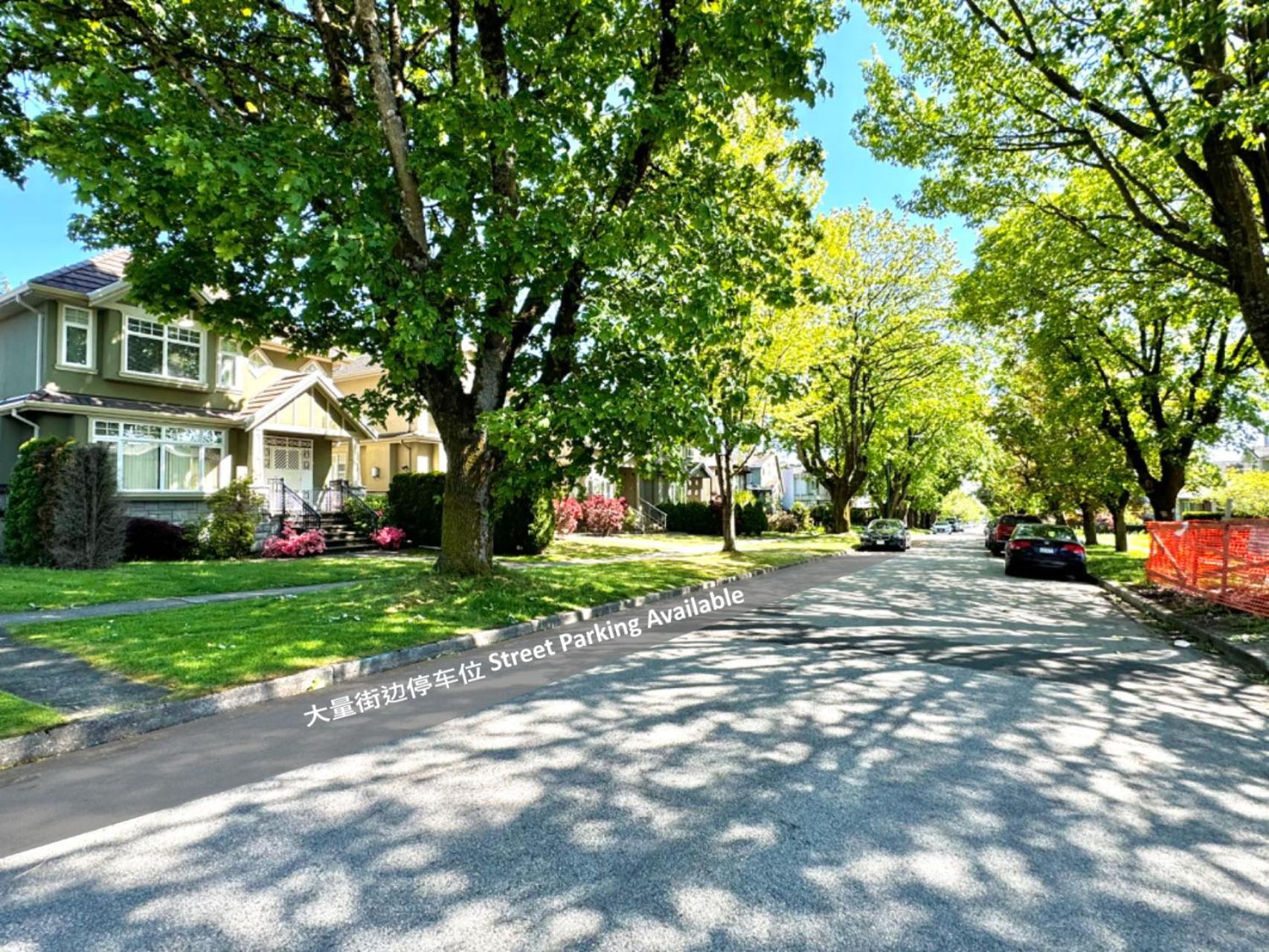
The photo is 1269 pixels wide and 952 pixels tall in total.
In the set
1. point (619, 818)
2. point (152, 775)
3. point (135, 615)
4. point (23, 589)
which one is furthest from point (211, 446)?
point (619, 818)

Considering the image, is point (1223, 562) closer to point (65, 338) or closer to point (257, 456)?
point (257, 456)

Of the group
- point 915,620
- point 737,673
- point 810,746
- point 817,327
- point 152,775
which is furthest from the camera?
point 817,327

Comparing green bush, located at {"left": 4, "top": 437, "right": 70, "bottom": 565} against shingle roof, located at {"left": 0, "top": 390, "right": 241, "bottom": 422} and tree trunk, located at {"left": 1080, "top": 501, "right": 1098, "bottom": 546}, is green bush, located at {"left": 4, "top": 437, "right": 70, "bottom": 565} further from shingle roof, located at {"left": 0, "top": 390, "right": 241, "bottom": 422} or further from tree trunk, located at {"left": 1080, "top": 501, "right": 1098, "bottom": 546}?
tree trunk, located at {"left": 1080, "top": 501, "right": 1098, "bottom": 546}

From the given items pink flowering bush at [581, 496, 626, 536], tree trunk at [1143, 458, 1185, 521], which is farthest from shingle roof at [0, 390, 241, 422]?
tree trunk at [1143, 458, 1185, 521]

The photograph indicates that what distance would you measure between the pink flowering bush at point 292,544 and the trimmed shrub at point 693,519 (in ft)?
69.2

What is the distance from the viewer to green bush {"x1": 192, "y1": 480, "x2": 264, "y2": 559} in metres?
17.1

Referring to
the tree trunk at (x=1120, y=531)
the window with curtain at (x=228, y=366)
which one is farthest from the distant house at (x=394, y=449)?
the tree trunk at (x=1120, y=531)

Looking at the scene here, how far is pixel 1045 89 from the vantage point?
11672 millimetres

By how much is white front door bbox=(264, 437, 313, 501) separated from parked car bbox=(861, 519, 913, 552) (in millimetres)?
23197

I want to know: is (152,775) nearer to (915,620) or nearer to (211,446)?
(915,620)

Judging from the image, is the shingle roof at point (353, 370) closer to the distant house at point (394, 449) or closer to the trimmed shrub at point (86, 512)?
the distant house at point (394, 449)

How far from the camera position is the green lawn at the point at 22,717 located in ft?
15.5

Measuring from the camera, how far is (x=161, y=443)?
63.0ft

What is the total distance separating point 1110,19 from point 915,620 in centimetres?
862
